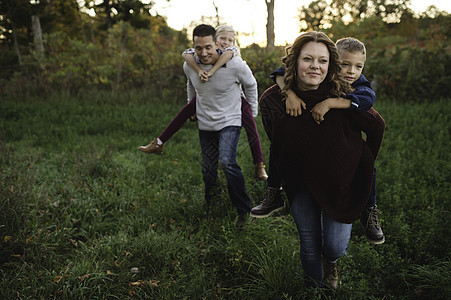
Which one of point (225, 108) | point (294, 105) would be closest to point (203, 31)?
point (225, 108)

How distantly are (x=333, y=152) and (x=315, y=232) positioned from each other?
598 mm

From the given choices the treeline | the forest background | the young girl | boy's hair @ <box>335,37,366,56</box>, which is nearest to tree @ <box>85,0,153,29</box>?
the treeline

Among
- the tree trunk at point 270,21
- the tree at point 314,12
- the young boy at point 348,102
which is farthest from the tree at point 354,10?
the young boy at point 348,102

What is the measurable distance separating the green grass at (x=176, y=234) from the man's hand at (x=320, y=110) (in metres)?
1.27

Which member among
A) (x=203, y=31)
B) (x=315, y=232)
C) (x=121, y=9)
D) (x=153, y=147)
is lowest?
(x=315, y=232)

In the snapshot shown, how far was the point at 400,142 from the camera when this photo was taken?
620 cm

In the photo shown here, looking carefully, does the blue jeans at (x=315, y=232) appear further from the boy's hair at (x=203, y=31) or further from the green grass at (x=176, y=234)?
the boy's hair at (x=203, y=31)

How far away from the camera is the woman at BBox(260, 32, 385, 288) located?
2.06 meters

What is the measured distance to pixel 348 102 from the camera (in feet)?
6.61

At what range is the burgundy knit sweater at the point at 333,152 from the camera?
2074 mm

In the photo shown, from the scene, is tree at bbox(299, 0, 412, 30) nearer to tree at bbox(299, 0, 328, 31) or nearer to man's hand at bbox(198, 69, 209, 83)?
tree at bbox(299, 0, 328, 31)

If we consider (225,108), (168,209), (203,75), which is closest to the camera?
(203,75)

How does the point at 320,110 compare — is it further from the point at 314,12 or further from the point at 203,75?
the point at 314,12

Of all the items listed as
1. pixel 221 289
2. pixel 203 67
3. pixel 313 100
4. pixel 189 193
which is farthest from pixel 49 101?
pixel 313 100
